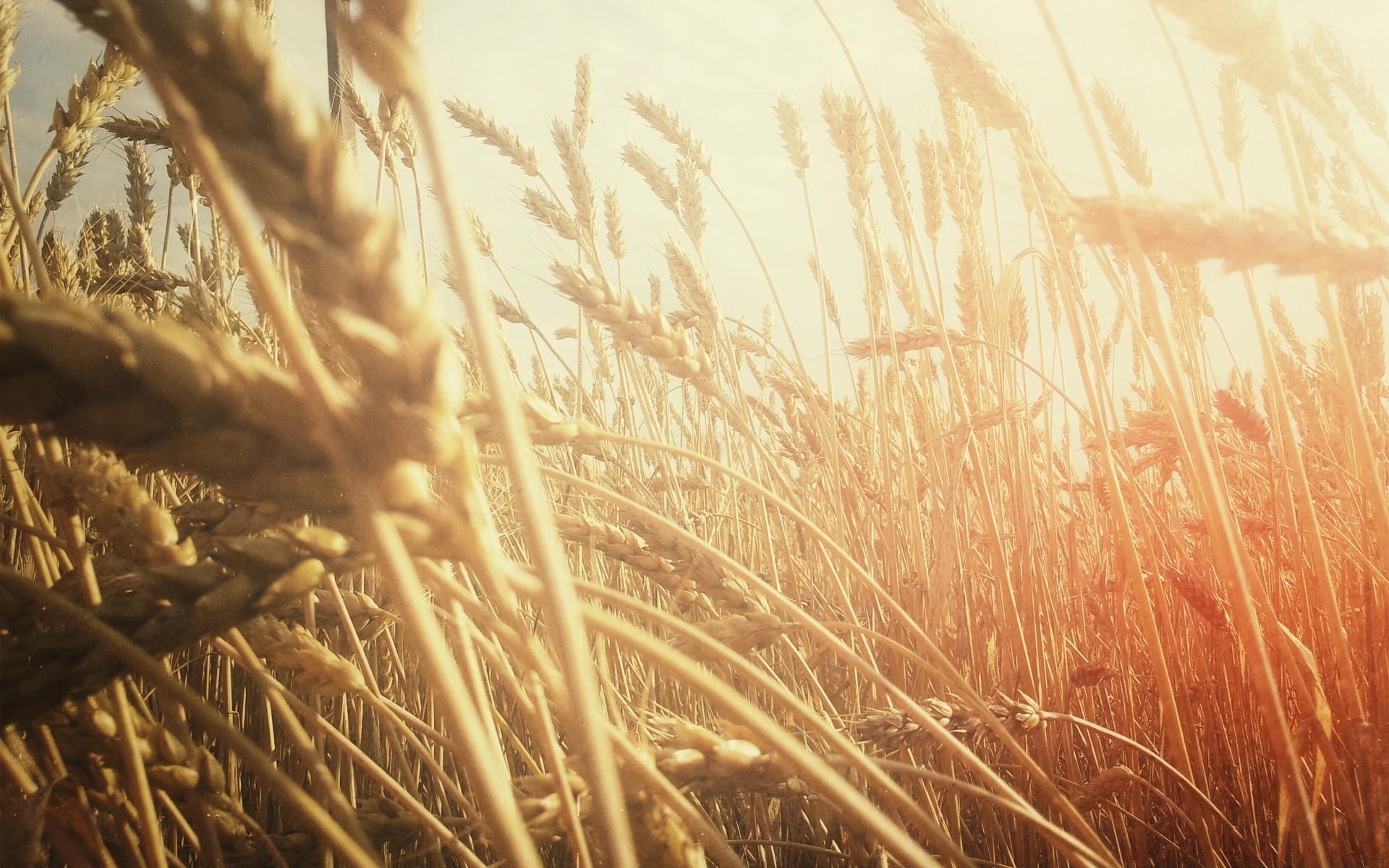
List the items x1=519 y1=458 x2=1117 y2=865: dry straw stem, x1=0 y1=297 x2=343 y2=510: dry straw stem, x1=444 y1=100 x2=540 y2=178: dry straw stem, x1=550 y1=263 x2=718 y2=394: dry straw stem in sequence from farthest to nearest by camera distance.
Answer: x1=444 y1=100 x2=540 y2=178: dry straw stem < x1=550 y1=263 x2=718 y2=394: dry straw stem < x1=519 y1=458 x2=1117 y2=865: dry straw stem < x1=0 y1=297 x2=343 y2=510: dry straw stem

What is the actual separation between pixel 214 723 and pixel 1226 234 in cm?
88

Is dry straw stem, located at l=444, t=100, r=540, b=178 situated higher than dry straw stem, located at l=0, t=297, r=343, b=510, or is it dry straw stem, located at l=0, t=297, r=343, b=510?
dry straw stem, located at l=444, t=100, r=540, b=178

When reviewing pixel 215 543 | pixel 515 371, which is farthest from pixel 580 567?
pixel 215 543

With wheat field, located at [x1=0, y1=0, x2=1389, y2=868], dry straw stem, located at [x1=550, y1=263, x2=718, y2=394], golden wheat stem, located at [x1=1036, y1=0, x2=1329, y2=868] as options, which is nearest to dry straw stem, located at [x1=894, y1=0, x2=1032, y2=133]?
wheat field, located at [x1=0, y1=0, x2=1389, y2=868]

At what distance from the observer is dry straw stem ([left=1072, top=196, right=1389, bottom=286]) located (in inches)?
23.4

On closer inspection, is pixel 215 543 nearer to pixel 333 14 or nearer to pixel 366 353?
pixel 366 353

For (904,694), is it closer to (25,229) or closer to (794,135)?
(25,229)

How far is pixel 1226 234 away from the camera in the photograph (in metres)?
0.60

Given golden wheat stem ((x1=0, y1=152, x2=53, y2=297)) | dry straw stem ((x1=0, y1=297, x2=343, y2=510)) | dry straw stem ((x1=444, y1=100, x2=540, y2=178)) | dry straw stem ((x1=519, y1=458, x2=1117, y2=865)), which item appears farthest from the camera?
dry straw stem ((x1=444, y1=100, x2=540, y2=178))

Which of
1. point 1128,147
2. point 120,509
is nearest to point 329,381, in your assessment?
point 120,509

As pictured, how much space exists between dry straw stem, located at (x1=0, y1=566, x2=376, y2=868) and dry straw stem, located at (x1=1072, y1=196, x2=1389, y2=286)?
761 mm

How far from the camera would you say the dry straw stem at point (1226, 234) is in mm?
595

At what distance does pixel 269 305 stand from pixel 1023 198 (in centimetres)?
116

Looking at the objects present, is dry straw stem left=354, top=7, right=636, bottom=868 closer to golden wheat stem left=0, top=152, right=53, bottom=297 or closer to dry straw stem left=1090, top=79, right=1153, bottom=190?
golden wheat stem left=0, top=152, right=53, bottom=297
